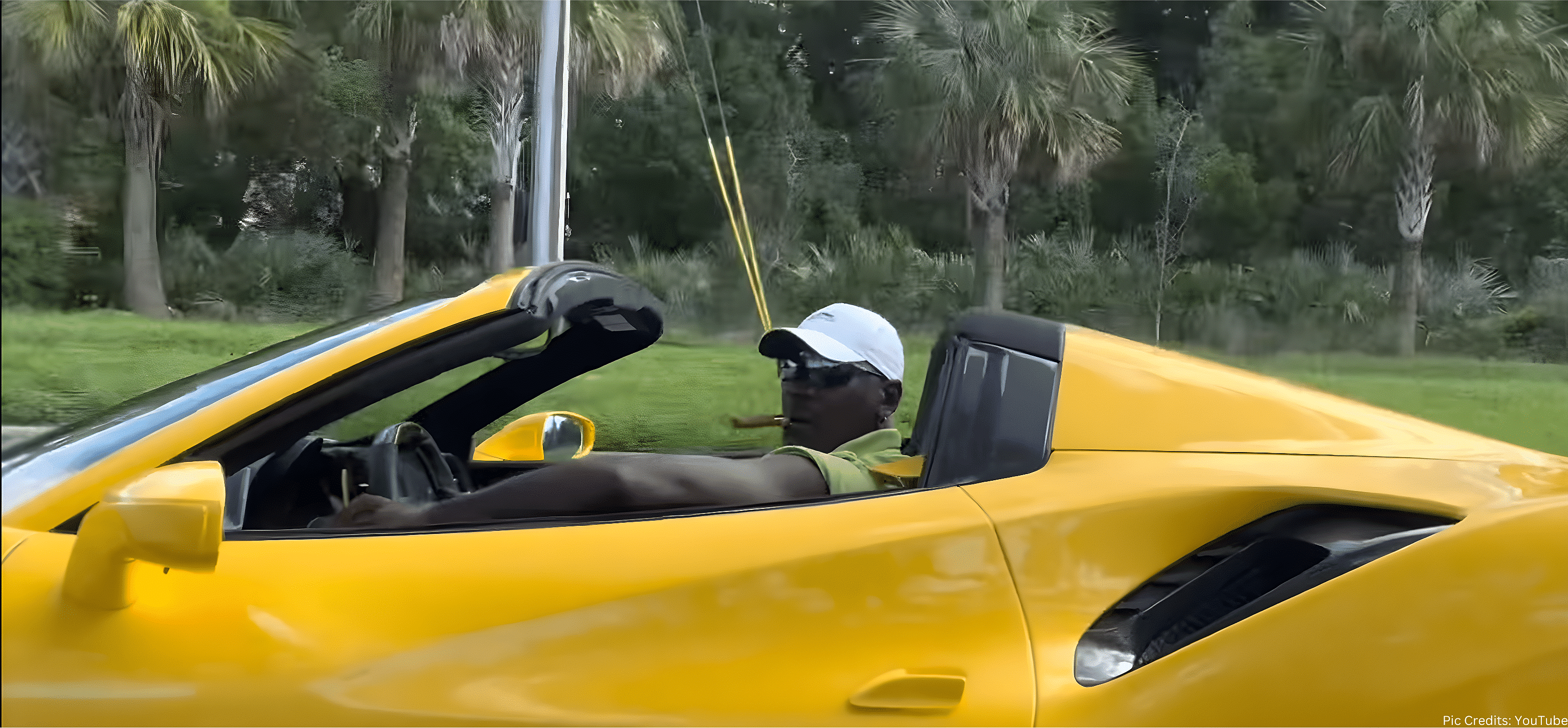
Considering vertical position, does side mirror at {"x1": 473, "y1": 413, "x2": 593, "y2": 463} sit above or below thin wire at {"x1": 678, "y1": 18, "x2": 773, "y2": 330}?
below

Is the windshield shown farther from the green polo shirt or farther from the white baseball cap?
the white baseball cap

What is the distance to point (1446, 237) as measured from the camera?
32.9ft

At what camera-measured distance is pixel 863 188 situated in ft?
33.6

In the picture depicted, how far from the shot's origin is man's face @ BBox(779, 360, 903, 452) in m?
2.15

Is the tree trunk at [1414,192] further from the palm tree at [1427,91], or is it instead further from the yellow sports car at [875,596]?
the yellow sports car at [875,596]

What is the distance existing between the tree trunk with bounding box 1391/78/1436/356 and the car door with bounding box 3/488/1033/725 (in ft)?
32.1

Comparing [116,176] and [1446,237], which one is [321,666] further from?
[1446,237]

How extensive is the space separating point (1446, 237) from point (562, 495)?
10.5 m

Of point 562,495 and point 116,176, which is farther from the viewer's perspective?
point 116,176

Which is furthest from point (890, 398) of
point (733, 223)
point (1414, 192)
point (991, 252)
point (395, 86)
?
point (1414, 192)

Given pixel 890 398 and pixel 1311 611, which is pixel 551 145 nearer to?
pixel 890 398

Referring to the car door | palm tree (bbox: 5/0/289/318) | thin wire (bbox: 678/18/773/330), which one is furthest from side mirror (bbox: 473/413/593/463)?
palm tree (bbox: 5/0/289/318)

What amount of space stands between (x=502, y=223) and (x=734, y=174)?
6.83 ft

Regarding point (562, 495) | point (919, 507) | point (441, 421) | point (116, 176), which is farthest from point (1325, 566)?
point (116, 176)
